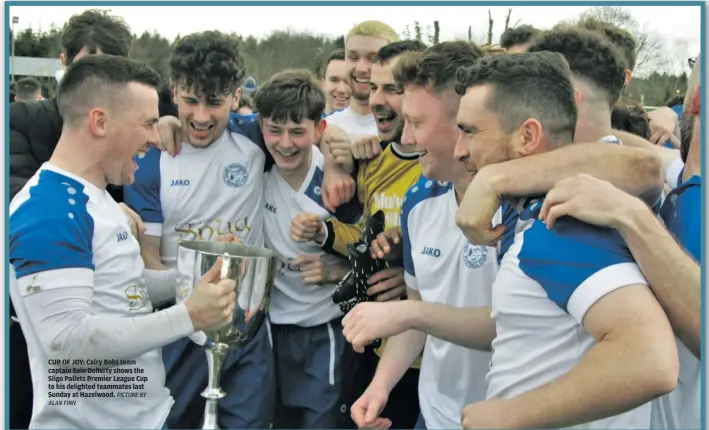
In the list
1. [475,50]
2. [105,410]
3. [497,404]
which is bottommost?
[105,410]

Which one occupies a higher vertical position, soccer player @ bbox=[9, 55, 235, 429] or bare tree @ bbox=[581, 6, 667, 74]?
bare tree @ bbox=[581, 6, 667, 74]

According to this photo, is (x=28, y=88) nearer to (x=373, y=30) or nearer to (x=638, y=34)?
(x=373, y=30)

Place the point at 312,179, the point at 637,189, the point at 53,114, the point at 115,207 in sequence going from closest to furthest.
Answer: the point at 637,189, the point at 115,207, the point at 53,114, the point at 312,179

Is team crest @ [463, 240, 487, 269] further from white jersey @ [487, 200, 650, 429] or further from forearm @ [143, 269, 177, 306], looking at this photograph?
forearm @ [143, 269, 177, 306]

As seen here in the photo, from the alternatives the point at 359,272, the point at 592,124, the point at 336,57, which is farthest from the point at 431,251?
the point at 336,57

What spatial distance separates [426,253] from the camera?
2053 millimetres

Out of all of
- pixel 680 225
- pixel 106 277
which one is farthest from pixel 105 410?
pixel 680 225

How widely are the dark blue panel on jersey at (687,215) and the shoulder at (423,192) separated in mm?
697

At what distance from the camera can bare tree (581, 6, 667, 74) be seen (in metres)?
2.18

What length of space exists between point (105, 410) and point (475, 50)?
63.0 inches

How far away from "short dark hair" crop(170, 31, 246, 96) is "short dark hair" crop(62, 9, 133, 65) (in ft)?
0.90

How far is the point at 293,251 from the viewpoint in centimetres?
266

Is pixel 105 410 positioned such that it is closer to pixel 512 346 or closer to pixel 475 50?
pixel 512 346

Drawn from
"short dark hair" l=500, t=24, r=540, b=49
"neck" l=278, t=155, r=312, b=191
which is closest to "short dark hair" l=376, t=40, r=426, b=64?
"short dark hair" l=500, t=24, r=540, b=49
